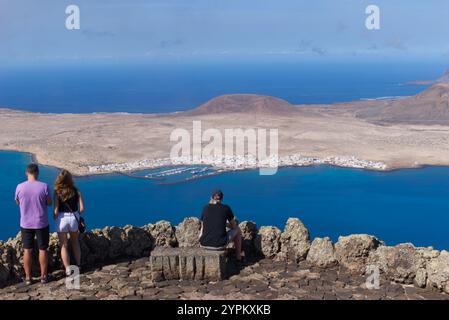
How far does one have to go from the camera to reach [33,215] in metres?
5.29

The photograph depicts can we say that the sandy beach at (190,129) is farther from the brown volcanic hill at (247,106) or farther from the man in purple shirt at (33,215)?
the man in purple shirt at (33,215)

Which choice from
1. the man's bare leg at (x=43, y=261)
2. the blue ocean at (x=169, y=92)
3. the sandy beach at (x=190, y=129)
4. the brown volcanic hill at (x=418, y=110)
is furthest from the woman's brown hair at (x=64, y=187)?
the blue ocean at (x=169, y=92)

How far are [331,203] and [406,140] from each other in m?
21.5

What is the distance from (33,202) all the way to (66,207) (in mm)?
350

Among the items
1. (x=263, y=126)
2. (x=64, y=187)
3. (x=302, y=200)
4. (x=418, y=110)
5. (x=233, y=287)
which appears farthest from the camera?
(x=418, y=110)

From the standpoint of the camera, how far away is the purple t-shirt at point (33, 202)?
5.20 metres

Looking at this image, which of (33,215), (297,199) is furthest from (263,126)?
(33,215)

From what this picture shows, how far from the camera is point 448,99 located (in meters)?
68.2

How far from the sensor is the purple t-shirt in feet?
17.1

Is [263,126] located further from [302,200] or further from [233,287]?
[233,287]

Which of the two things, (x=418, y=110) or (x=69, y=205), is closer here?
(x=69, y=205)

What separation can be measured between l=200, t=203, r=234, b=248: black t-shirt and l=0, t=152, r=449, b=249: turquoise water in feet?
78.4

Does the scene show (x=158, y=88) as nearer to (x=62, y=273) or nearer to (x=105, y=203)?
(x=105, y=203)

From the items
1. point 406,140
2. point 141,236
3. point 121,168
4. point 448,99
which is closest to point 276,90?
point 448,99
